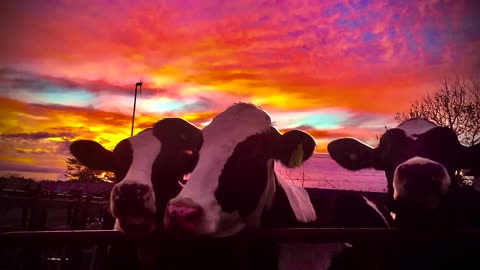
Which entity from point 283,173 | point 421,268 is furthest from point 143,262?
point 421,268

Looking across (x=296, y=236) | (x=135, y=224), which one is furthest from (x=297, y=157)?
(x=135, y=224)

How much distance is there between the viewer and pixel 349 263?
369cm

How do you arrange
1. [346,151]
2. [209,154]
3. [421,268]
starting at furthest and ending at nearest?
[346,151]
[421,268]
[209,154]

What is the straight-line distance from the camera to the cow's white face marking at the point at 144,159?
3.57 m

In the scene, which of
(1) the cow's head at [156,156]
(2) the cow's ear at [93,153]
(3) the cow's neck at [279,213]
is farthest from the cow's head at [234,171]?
(2) the cow's ear at [93,153]

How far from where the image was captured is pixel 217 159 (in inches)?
119

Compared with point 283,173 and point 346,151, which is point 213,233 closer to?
point 283,173

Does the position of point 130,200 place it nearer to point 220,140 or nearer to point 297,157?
point 220,140

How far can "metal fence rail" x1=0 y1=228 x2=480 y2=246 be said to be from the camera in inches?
86.5

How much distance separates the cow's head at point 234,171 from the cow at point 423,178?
34.4 inches

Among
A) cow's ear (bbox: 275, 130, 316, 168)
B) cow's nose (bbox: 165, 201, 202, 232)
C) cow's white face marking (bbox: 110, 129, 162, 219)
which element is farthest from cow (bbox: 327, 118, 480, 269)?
cow's white face marking (bbox: 110, 129, 162, 219)

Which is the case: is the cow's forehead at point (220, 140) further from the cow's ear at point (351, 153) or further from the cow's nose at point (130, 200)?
the cow's ear at point (351, 153)

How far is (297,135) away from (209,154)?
867 mm

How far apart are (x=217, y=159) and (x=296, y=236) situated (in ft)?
3.38
